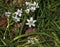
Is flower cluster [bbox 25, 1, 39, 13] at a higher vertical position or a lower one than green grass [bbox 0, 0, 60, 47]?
higher

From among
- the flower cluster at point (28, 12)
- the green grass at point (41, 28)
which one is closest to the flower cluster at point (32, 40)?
the green grass at point (41, 28)

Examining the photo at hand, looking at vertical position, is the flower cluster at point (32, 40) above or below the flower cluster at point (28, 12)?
below

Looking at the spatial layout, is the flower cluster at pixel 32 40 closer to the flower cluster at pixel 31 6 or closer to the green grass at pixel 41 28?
the green grass at pixel 41 28

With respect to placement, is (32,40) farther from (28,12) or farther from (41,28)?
(28,12)

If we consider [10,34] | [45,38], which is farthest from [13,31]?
[45,38]

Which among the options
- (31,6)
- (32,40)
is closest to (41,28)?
(32,40)

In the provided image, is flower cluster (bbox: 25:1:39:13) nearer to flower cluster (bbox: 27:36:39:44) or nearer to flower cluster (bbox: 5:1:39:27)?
flower cluster (bbox: 5:1:39:27)

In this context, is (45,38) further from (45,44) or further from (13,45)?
(13,45)

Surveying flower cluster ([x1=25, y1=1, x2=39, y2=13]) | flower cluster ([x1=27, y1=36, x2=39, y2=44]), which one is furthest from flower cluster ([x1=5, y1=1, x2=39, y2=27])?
flower cluster ([x1=27, y1=36, x2=39, y2=44])
